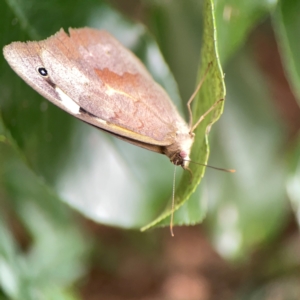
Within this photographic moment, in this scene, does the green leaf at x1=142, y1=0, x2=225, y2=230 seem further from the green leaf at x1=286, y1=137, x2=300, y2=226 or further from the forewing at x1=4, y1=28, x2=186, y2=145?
the green leaf at x1=286, y1=137, x2=300, y2=226

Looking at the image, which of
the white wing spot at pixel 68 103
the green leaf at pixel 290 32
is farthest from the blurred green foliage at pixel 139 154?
the white wing spot at pixel 68 103

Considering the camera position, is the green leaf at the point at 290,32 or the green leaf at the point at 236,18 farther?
the green leaf at the point at 290,32

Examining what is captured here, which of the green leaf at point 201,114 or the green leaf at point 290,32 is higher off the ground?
the green leaf at point 290,32

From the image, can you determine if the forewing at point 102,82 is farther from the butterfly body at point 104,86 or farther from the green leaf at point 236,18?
the green leaf at point 236,18

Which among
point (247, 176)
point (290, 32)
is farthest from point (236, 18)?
point (247, 176)

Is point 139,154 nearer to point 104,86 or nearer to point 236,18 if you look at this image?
point 104,86

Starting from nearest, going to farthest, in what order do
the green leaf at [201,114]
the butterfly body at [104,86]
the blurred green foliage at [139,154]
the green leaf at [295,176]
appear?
the green leaf at [201,114]
the butterfly body at [104,86]
the blurred green foliage at [139,154]
the green leaf at [295,176]

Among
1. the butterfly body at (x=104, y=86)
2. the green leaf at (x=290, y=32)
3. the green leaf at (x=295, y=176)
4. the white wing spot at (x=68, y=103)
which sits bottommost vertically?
the white wing spot at (x=68, y=103)

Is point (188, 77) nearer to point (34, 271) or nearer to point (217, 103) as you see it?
point (217, 103)

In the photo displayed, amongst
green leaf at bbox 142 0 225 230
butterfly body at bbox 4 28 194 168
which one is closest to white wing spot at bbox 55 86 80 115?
butterfly body at bbox 4 28 194 168

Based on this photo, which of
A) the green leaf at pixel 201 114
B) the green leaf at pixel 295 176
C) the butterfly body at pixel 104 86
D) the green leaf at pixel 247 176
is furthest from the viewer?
the green leaf at pixel 247 176
